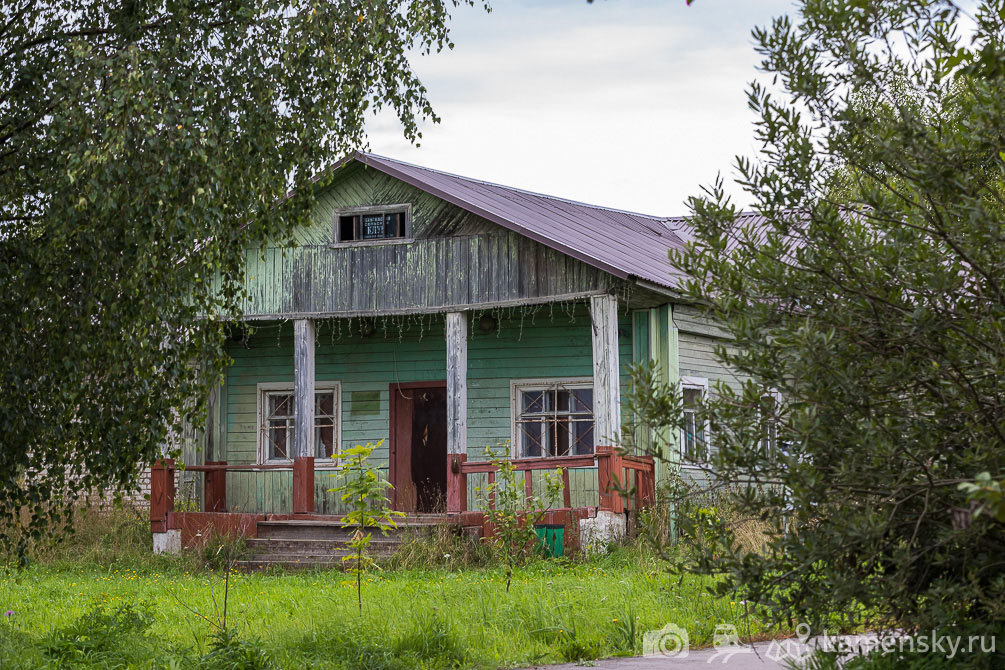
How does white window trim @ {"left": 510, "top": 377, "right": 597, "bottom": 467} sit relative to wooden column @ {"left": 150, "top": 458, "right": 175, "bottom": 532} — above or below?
above

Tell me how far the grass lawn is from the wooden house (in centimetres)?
345

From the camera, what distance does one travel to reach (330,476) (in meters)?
18.1

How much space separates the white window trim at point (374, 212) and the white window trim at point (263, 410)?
2.81 meters

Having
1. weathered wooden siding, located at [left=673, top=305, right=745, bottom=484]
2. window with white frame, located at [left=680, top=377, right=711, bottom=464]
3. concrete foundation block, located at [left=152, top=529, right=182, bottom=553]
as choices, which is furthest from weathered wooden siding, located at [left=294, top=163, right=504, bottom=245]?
window with white frame, located at [left=680, top=377, right=711, bottom=464]

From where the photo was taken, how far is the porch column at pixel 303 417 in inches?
630

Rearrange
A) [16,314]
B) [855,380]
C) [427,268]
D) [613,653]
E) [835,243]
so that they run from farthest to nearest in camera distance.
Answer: [427,268]
[613,653]
[16,314]
[835,243]
[855,380]

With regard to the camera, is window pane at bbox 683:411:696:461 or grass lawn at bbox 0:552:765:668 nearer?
window pane at bbox 683:411:696:461

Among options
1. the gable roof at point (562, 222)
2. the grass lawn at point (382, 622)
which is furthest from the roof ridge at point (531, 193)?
the grass lawn at point (382, 622)

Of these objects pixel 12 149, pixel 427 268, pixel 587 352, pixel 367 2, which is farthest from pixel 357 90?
pixel 587 352

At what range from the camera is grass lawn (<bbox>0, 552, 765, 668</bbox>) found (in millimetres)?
7764

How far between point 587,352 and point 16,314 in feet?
33.8

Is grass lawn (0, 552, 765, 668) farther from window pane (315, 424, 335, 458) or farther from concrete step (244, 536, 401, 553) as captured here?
window pane (315, 424, 335, 458)

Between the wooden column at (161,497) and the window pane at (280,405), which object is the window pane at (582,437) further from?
the wooden column at (161,497)

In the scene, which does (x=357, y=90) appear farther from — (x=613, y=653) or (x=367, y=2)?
(x=613, y=653)
